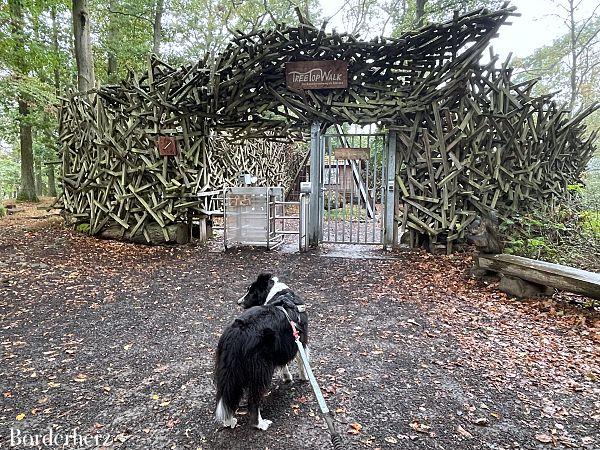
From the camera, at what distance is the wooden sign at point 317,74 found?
7.75 m

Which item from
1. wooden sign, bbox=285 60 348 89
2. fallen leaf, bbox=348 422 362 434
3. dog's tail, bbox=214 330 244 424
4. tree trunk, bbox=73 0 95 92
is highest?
tree trunk, bbox=73 0 95 92

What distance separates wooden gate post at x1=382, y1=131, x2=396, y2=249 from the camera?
313 inches

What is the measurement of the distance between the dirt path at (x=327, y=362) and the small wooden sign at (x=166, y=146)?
3.16 metres

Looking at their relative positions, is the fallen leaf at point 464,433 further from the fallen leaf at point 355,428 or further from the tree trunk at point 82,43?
the tree trunk at point 82,43

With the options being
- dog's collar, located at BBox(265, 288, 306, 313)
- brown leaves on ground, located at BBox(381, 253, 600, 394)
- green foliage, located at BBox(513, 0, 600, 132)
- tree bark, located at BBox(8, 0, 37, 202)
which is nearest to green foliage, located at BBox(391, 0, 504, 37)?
green foliage, located at BBox(513, 0, 600, 132)

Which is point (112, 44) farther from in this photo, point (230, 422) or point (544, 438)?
point (544, 438)

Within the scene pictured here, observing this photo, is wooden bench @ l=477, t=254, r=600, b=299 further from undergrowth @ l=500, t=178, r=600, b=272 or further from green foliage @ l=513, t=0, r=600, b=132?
green foliage @ l=513, t=0, r=600, b=132

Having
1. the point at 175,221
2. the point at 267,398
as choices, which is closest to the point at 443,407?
the point at 267,398

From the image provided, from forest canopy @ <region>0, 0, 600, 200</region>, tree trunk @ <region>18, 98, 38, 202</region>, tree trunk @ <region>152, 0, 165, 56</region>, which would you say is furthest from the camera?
tree trunk @ <region>152, 0, 165, 56</region>

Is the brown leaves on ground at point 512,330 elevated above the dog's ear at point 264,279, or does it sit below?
below

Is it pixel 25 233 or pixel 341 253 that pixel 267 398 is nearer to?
pixel 341 253

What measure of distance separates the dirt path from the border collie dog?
190mm

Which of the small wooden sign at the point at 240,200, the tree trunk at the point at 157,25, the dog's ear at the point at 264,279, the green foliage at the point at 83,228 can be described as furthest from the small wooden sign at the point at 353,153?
the tree trunk at the point at 157,25

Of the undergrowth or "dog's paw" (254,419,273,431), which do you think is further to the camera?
the undergrowth
